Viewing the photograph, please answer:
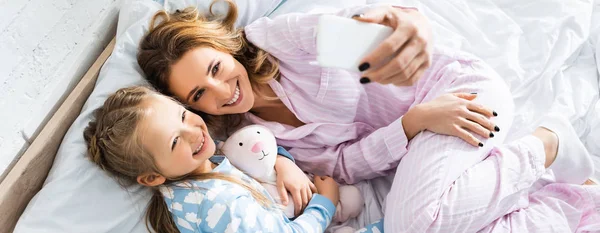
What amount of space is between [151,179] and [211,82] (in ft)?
0.74

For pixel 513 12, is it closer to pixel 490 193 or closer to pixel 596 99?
pixel 596 99

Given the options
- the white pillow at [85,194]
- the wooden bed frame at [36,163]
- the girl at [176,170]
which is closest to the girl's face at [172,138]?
the girl at [176,170]

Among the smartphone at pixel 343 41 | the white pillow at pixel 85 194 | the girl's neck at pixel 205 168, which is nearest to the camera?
the smartphone at pixel 343 41

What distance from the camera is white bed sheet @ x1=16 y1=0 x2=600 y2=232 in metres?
1.03

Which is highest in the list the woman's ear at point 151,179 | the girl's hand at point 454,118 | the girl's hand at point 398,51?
the girl's hand at point 398,51

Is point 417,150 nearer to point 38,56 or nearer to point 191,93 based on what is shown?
point 191,93

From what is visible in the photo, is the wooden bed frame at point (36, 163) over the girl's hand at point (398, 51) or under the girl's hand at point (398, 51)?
under

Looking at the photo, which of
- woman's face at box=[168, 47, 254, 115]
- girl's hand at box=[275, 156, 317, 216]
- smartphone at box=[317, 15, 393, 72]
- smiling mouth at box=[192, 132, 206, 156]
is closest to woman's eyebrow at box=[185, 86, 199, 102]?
woman's face at box=[168, 47, 254, 115]

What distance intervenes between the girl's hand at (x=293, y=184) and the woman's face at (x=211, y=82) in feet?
0.49

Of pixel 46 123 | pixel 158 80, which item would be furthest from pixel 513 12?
pixel 46 123

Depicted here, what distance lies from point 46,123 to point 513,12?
1.17 metres

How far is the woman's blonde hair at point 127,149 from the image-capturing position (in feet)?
3.40

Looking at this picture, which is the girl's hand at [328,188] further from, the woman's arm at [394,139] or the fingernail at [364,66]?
the fingernail at [364,66]

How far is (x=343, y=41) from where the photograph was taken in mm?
824
